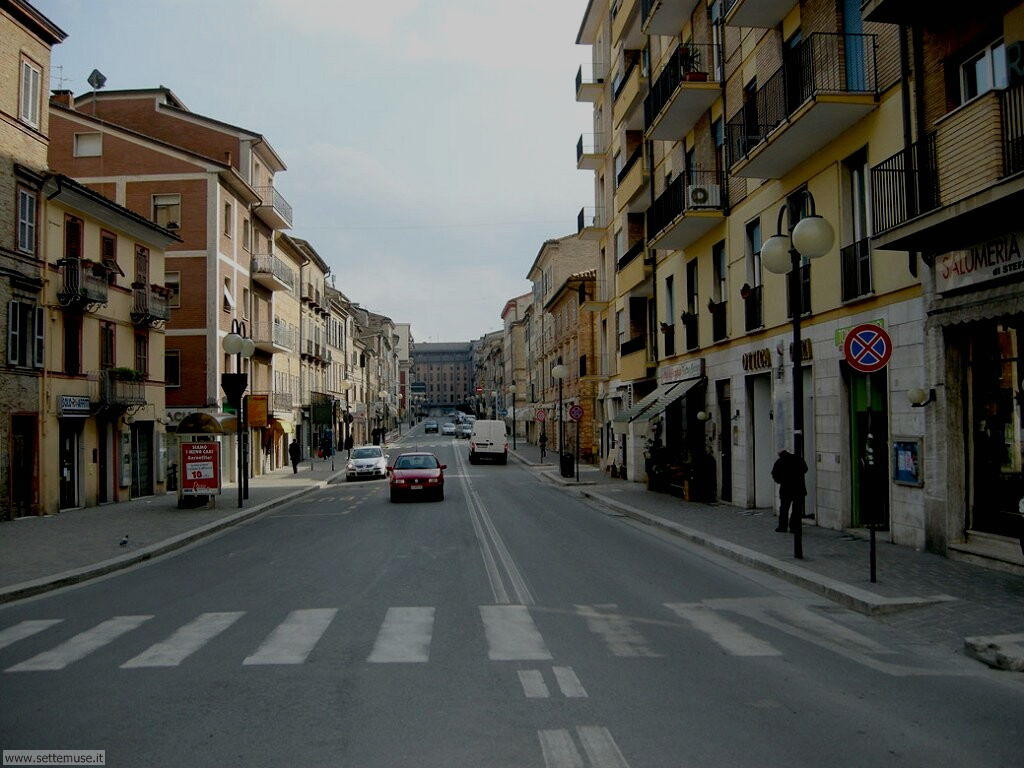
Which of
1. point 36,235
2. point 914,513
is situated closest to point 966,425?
point 914,513

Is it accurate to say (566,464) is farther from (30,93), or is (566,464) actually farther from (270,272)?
(30,93)

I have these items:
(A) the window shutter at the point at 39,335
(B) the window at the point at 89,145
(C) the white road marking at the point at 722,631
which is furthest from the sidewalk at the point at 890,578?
(B) the window at the point at 89,145

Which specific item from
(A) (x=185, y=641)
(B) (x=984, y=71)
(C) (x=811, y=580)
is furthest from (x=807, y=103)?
(A) (x=185, y=641)

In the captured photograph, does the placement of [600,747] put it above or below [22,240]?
below

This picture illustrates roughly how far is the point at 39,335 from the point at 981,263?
21.8 metres

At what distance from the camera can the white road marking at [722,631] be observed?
766cm

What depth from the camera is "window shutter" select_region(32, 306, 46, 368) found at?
22516mm

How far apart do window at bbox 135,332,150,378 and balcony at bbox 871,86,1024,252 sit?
23.9 metres

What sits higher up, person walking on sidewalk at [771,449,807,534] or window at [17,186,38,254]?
window at [17,186,38,254]

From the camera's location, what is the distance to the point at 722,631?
841 cm

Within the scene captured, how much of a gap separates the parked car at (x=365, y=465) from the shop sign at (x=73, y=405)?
14257 mm

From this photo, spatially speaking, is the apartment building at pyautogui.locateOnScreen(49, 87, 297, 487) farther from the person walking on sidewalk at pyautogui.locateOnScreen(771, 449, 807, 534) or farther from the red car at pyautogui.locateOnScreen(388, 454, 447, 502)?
the person walking on sidewalk at pyautogui.locateOnScreen(771, 449, 807, 534)

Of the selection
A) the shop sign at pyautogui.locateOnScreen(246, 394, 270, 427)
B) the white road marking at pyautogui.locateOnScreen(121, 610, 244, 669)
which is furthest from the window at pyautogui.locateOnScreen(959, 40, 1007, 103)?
the shop sign at pyautogui.locateOnScreen(246, 394, 270, 427)

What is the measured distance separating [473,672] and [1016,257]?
8.59 meters
